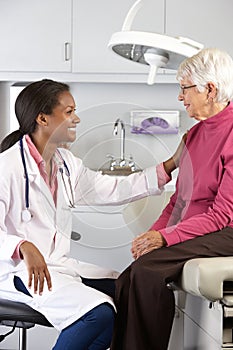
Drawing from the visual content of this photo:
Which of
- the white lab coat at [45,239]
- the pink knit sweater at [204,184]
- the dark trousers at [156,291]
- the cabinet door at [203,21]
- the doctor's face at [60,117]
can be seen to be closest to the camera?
the dark trousers at [156,291]

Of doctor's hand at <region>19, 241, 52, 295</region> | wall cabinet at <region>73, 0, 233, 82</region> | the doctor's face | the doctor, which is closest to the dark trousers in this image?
the doctor

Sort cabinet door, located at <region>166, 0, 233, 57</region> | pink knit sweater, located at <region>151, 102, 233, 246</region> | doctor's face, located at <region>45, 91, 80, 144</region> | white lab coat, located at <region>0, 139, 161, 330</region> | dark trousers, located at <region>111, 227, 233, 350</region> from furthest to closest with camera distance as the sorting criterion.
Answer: cabinet door, located at <region>166, 0, 233, 57</region> < doctor's face, located at <region>45, 91, 80, 144</region> < white lab coat, located at <region>0, 139, 161, 330</region> < pink knit sweater, located at <region>151, 102, 233, 246</region> < dark trousers, located at <region>111, 227, 233, 350</region>

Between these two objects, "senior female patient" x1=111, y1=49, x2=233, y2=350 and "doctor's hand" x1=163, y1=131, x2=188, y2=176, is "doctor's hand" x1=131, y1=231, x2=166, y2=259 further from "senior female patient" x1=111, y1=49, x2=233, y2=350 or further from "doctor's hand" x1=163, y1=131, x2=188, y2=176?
"doctor's hand" x1=163, y1=131, x2=188, y2=176

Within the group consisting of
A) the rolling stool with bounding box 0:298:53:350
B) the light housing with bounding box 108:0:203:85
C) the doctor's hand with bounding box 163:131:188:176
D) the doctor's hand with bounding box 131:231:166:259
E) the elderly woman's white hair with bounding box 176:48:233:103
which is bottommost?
the rolling stool with bounding box 0:298:53:350

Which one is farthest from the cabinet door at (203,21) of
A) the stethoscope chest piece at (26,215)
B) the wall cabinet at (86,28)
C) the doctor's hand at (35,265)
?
the doctor's hand at (35,265)

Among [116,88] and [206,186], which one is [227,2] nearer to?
[116,88]

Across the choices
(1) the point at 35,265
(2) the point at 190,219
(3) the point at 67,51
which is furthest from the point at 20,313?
(3) the point at 67,51

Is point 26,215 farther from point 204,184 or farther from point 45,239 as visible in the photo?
point 204,184

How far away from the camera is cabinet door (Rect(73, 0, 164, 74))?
371 centimetres

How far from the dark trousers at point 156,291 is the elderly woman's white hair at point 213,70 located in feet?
1.35

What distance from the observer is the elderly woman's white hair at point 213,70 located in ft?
6.66

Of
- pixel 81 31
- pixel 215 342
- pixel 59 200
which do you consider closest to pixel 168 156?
pixel 59 200

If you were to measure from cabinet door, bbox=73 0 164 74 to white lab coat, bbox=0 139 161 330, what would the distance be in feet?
5.05

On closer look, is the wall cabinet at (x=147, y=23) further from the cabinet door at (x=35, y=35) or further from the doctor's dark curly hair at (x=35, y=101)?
the doctor's dark curly hair at (x=35, y=101)
